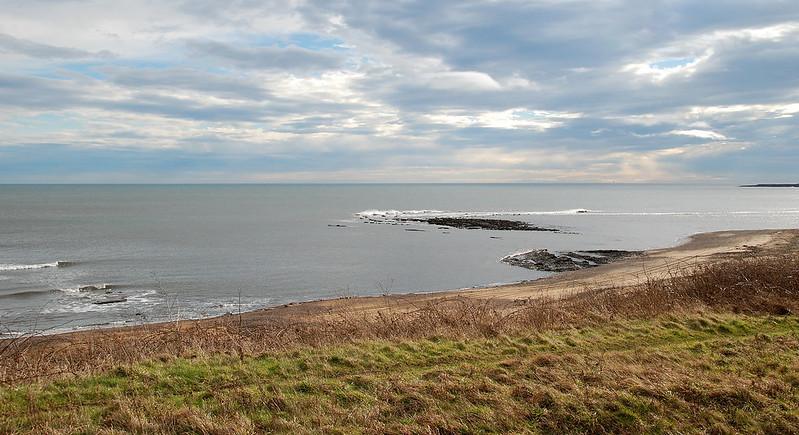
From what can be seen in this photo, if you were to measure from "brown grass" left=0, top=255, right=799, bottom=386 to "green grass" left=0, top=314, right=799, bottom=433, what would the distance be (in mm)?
828

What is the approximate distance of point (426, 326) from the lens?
12.4 meters

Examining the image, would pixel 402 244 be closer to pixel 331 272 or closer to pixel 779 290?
pixel 331 272

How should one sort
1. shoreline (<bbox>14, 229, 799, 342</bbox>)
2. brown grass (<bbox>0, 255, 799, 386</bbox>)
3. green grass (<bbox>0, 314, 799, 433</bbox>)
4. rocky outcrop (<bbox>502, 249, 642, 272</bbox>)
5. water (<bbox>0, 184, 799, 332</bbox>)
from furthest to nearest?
rocky outcrop (<bbox>502, 249, 642, 272</bbox>) < water (<bbox>0, 184, 799, 332</bbox>) < shoreline (<bbox>14, 229, 799, 342</bbox>) < brown grass (<bbox>0, 255, 799, 386</bbox>) < green grass (<bbox>0, 314, 799, 433</bbox>)

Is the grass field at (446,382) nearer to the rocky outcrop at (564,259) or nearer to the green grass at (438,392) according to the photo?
the green grass at (438,392)

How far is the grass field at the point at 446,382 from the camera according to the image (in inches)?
271

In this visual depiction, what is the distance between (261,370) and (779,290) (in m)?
13.7

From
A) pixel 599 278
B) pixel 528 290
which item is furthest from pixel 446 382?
pixel 599 278

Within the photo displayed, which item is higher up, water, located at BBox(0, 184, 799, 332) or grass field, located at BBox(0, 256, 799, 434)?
grass field, located at BBox(0, 256, 799, 434)

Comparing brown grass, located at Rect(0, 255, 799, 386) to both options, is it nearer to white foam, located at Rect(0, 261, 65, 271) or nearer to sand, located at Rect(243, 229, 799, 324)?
sand, located at Rect(243, 229, 799, 324)

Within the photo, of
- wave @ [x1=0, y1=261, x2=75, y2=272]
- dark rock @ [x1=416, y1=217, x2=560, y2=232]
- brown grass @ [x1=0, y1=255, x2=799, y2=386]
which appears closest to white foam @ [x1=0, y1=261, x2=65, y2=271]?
wave @ [x1=0, y1=261, x2=75, y2=272]

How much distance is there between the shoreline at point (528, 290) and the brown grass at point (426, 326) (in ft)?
4.49

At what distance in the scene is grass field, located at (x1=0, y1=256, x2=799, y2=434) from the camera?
6.87 m

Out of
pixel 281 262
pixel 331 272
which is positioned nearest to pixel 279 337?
pixel 331 272

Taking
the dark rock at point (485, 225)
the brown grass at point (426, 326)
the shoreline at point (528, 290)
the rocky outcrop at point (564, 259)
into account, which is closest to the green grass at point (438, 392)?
the brown grass at point (426, 326)
